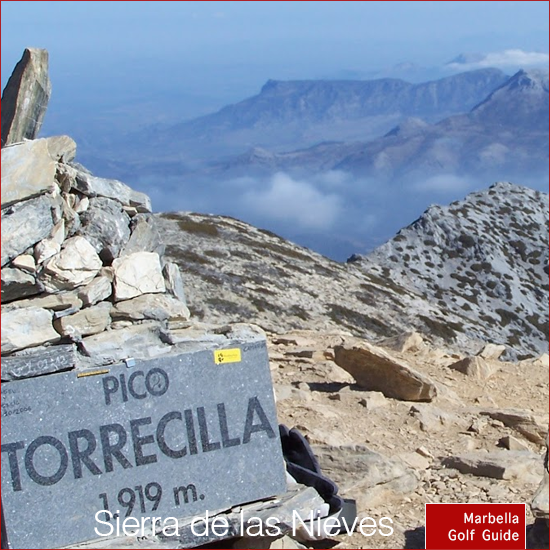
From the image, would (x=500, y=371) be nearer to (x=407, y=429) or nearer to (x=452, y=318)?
(x=407, y=429)

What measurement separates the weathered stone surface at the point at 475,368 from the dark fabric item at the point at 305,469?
28.0 ft

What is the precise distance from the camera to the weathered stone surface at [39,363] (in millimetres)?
8508

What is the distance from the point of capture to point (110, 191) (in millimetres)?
10562

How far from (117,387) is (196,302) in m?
36.6

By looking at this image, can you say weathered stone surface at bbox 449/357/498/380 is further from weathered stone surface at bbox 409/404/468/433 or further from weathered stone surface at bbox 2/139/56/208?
weathered stone surface at bbox 2/139/56/208

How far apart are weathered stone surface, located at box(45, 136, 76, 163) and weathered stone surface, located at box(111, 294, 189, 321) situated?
6.86ft

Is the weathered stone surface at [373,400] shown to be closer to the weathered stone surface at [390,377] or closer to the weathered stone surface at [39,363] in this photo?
the weathered stone surface at [390,377]

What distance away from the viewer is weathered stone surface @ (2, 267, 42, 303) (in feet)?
30.2

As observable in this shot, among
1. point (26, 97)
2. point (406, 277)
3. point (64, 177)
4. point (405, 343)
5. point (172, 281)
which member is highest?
point (26, 97)

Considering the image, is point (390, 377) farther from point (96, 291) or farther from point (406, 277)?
point (406, 277)

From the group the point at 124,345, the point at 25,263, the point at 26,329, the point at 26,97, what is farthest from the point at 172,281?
the point at 26,97

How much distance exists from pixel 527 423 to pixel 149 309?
815 cm

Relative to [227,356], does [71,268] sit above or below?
above

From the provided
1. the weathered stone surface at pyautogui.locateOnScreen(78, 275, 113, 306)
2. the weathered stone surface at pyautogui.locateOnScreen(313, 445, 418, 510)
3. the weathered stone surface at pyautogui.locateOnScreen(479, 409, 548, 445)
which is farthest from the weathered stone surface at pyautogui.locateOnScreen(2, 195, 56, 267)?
the weathered stone surface at pyautogui.locateOnScreen(479, 409, 548, 445)
